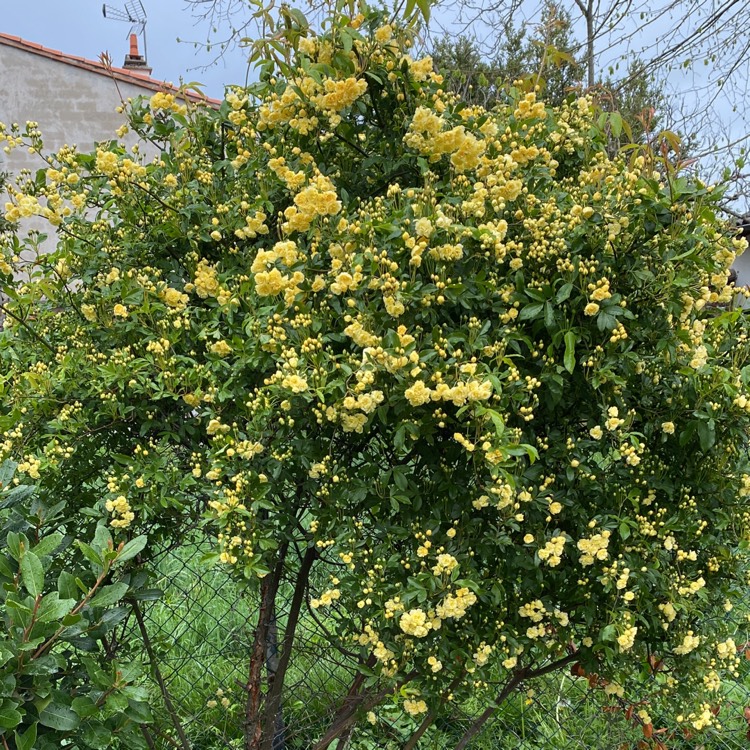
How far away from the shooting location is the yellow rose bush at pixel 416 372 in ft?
4.52

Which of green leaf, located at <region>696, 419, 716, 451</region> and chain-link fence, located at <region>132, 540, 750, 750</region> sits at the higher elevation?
green leaf, located at <region>696, 419, 716, 451</region>

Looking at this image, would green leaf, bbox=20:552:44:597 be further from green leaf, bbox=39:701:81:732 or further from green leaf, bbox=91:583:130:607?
green leaf, bbox=39:701:81:732

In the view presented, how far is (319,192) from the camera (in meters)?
1.46

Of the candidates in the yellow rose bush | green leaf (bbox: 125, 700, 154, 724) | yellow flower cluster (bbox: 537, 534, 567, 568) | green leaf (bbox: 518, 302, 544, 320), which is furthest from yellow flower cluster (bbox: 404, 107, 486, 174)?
green leaf (bbox: 125, 700, 154, 724)

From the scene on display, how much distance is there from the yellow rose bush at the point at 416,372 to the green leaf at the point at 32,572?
0.63 feet

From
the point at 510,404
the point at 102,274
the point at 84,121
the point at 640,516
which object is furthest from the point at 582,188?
the point at 84,121

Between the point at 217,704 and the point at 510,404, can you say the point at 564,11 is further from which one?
the point at 217,704

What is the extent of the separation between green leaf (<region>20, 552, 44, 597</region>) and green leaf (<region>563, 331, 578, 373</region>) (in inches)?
40.8

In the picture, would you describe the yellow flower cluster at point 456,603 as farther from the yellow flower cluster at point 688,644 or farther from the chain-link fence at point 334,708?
the chain-link fence at point 334,708

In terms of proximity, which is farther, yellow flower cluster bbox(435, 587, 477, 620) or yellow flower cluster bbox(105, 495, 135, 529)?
yellow flower cluster bbox(105, 495, 135, 529)

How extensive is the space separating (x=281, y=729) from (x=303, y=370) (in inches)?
53.9

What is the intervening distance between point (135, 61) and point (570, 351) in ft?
33.8

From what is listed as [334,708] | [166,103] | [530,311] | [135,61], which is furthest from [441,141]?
[135,61]

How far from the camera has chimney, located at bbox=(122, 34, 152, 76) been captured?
9.92m
